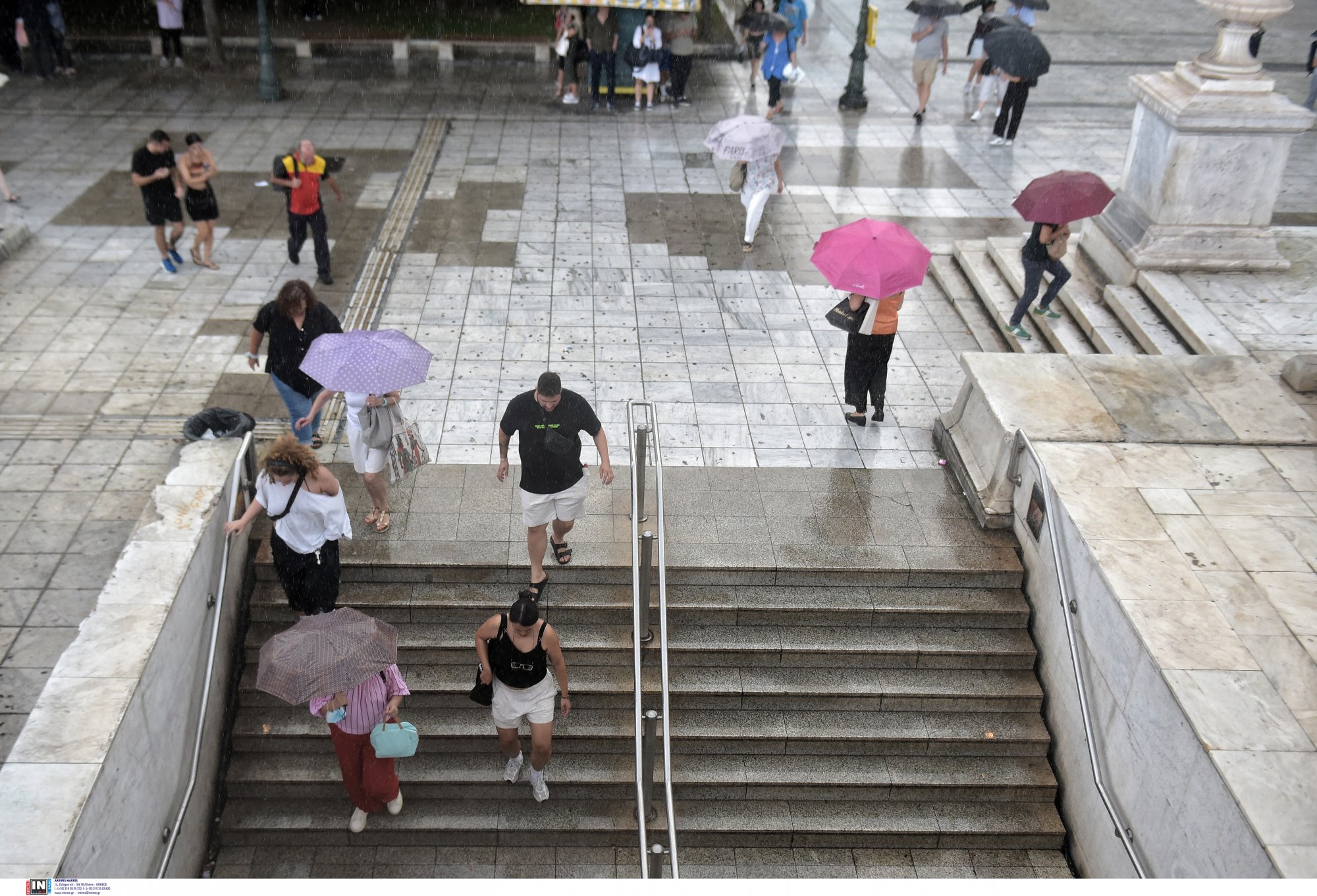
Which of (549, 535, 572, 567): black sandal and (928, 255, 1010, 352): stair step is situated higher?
(928, 255, 1010, 352): stair step

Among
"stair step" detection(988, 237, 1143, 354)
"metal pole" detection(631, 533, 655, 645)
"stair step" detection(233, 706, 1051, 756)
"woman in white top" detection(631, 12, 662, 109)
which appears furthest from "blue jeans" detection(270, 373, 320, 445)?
"woman in white top" detection(631, 12, 662, 109)

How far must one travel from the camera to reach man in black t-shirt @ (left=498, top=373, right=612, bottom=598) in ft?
22.0

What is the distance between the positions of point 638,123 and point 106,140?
787 centimetres

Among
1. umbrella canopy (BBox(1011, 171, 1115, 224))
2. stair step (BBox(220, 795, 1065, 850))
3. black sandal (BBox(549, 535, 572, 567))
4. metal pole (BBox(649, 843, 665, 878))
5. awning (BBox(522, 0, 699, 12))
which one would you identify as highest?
awning (BBox(522, 0, 699, 12))

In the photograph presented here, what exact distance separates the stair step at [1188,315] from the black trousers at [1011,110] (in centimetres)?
633

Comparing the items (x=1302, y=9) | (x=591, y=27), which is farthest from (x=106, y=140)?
(x=1302, y=9)

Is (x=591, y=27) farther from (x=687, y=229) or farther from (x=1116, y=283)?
(x=1116, y=283)

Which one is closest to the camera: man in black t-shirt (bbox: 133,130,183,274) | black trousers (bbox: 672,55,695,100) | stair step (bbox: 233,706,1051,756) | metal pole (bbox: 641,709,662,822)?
metal pole (bbox: 641,709,662,822)

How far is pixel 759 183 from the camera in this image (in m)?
11.6

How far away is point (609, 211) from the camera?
44.1 ft

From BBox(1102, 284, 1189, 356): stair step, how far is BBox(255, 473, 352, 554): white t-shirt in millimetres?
7171

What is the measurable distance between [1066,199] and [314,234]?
735cm

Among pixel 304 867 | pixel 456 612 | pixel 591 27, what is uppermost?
pixel 591 27

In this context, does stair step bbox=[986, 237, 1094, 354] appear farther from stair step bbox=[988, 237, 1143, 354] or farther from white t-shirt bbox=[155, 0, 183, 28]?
white t-shirt bbox=[155, 0, 183, 28]
